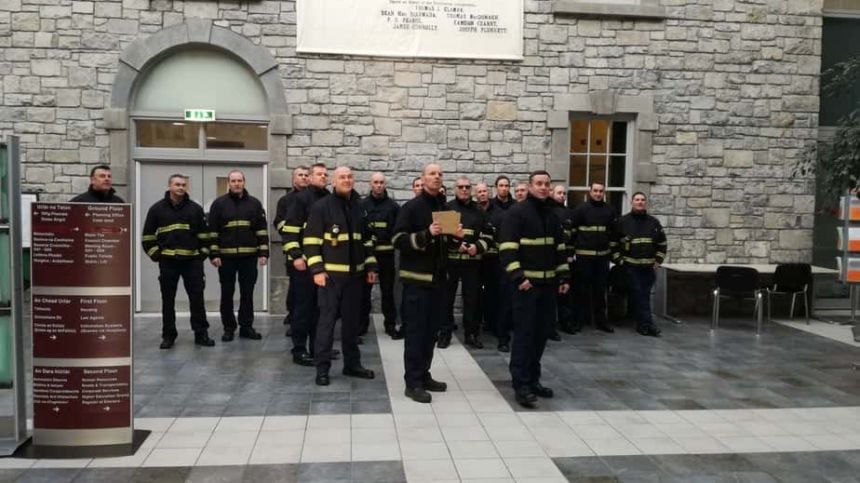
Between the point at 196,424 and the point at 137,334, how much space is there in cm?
397

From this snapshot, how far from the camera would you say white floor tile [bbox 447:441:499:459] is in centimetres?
488

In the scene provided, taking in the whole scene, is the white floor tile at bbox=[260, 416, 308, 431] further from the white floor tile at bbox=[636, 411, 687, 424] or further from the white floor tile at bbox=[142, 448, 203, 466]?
the white floor tile at bbox=[636, 411, 687, 424]

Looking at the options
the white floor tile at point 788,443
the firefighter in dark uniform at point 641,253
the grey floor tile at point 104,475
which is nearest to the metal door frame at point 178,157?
the firefighter in dark uniform at point 641,253

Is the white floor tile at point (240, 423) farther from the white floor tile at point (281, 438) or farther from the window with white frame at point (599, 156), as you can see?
the window with white frame at point (599, 156)

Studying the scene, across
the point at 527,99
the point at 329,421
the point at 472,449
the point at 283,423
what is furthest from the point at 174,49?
the point at 472,449

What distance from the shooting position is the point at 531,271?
241 inches

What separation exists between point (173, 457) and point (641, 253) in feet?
21.7

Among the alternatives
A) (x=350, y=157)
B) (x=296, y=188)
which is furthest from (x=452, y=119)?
(x=296, y=188)

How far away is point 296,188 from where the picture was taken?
8883 mm

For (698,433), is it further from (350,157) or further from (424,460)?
(350,157)

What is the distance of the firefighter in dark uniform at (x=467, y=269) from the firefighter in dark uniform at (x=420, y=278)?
1514mm

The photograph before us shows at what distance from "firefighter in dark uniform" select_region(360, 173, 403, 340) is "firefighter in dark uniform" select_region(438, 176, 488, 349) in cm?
89

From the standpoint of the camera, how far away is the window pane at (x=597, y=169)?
11.0 meters

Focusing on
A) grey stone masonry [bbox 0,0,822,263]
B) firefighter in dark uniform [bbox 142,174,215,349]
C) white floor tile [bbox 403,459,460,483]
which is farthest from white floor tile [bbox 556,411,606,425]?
grey stone masonry [bbox 0,0,822,263]
